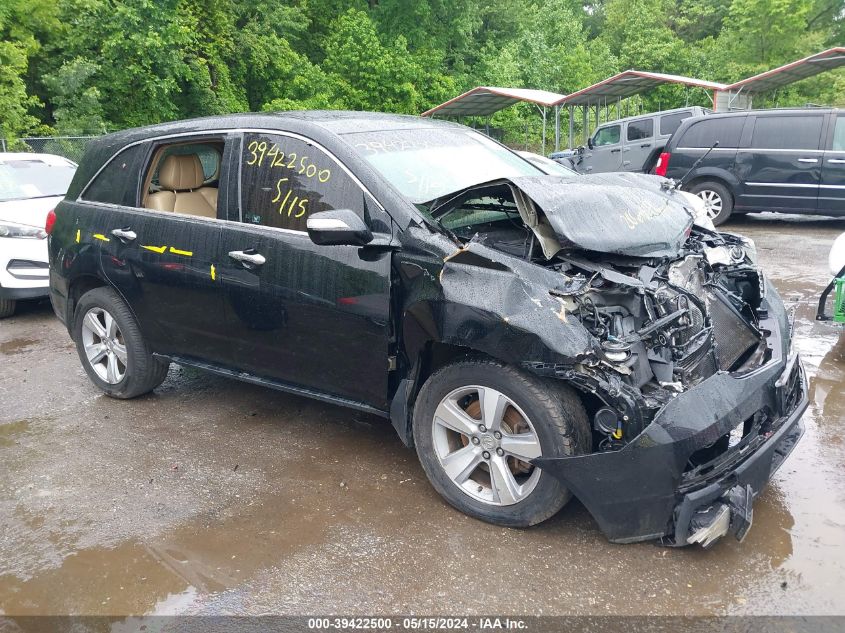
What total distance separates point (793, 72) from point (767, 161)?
487 inches

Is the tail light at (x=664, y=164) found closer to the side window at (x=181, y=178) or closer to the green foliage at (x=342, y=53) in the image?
the side window at (x=181, y=178)

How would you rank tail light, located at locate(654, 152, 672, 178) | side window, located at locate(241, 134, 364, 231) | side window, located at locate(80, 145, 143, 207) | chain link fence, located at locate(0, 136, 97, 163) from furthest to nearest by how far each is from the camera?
1. chain link fence, located at locate(0, 136, 97, 163)
2. tail light, located at locate(654, 152, 672, 178)
3. side window, located at locate(80, 145, 143, 207)
4. side window, located at locate(241, 134, 364, 231)

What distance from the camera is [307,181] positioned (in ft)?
12.5

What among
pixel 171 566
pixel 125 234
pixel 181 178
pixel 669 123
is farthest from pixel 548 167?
pixel 669 123

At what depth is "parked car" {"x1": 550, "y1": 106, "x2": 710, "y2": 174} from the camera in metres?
16.5

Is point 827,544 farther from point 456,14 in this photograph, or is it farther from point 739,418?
point 456,14

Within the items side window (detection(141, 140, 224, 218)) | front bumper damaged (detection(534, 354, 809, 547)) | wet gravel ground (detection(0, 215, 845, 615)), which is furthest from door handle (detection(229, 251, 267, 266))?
front bumper damaged (detection(534, 354, 809, 547))

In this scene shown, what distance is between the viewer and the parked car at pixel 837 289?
16.5 feet

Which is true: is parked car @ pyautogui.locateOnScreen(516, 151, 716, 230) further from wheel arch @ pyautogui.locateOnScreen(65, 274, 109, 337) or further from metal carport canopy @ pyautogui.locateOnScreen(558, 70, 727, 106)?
metal carport canopy @ pyautogui.locateOnScreen(558, 70, 727, 106)

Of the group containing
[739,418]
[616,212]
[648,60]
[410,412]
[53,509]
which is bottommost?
[53,509]

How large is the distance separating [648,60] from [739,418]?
35660 millimetres

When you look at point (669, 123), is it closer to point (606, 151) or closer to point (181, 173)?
point (606, 151)

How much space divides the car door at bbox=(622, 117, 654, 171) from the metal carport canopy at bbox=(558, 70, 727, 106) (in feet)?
12.0

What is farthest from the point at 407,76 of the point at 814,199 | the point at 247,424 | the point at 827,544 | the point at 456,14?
the point at 827,544
